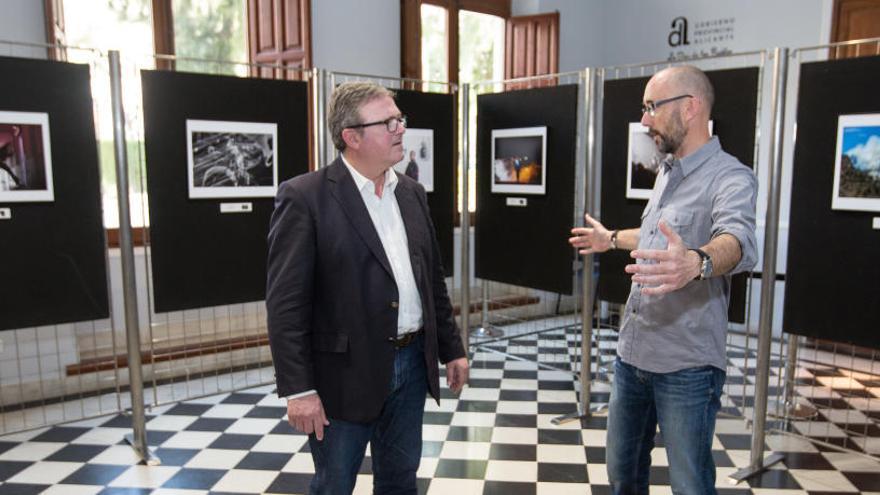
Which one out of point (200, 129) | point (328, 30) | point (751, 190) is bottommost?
point (751, 190)

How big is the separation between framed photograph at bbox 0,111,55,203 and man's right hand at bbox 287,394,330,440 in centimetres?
252

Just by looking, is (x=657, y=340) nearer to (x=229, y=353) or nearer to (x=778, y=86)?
(x=778, y=86)

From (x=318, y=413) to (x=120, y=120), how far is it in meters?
2.51

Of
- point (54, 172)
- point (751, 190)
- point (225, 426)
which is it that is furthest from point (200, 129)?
point (751, 190)

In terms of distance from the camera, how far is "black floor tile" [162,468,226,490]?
347cm

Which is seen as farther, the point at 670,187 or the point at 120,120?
the point at 120,120

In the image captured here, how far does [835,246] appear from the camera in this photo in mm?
3387

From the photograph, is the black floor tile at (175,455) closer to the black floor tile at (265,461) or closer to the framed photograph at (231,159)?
the black floor tile at (265,461)

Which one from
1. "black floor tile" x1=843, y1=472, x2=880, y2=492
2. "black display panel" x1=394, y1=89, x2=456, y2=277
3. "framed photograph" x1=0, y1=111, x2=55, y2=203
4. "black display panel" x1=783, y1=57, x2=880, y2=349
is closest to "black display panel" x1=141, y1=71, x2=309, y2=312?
"framed photograph" x1=0, y1=111, x2=55, y2=203

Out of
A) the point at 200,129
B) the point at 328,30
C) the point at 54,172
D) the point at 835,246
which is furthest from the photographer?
the point at 328,30

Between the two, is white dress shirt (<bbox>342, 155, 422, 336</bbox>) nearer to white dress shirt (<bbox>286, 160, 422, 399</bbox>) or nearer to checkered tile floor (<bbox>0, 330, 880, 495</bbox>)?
white dress shirt (<bbox>286, 160, 422, 399</bbox>)

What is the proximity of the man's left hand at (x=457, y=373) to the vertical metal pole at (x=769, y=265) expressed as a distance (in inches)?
79.1

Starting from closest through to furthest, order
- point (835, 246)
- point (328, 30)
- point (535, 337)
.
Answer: point (835, 246), point (328, 30), point (535, 337)

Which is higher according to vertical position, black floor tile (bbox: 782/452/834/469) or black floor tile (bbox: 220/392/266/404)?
black floor tile (bbox: 220/392/266/404)
